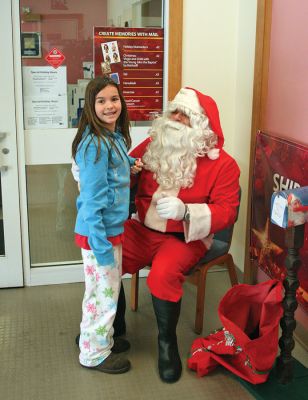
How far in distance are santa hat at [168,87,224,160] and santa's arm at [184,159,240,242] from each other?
0.11m

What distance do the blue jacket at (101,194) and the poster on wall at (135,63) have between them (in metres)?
0.90

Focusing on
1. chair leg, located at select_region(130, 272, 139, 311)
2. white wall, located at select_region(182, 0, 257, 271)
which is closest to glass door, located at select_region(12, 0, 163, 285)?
white wall, located at select_region(182, 0, 257, 271)

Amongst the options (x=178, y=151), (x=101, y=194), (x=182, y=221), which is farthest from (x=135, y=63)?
(x=101, y=194)

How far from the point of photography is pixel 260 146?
107 inches

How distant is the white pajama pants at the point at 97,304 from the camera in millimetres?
2191

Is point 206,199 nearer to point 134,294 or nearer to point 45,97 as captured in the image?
point 134,294

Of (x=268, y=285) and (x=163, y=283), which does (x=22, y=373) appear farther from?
(x=268, y=285)

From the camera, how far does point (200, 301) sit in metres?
2.63

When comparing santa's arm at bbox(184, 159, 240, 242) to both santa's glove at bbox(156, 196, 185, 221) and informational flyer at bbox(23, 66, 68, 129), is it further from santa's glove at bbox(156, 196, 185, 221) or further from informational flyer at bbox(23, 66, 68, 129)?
informational flyer at bbox(23, 66, 68, 129)

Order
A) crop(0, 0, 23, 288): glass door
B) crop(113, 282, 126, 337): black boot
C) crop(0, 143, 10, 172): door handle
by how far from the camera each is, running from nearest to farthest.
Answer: crop(113, 282, 126, 337): black boot < crop(0, 0, 23, 288): glass door < crop(0, 143, 10, 172): door handle

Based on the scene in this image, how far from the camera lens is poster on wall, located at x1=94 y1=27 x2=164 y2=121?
9.64 ft

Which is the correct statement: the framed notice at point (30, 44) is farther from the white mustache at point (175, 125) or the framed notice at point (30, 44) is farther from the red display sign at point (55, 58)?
the white mustache at point (175, 125)

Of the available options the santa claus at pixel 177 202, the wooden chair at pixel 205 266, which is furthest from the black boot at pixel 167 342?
the wooden chair at pixel 205 266

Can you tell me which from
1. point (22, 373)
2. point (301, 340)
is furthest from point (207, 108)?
point (22, 373)
